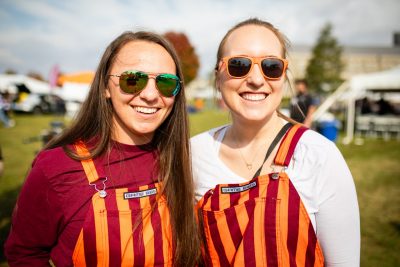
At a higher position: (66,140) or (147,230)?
(66,140)

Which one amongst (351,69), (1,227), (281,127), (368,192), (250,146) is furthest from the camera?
(351,69)

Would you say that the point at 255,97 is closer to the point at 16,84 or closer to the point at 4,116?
the point at 4,116

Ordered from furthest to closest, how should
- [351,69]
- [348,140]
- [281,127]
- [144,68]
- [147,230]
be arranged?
[351,69] → [348,140] → [281,127] → [144,68] → [147,230]

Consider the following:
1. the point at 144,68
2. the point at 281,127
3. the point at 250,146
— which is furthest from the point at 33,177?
the point at 281,127

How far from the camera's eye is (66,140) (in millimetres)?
1600

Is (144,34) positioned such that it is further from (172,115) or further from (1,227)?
(1,227)

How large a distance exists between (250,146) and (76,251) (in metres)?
1.20

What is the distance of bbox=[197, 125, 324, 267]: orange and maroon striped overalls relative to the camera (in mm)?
1374

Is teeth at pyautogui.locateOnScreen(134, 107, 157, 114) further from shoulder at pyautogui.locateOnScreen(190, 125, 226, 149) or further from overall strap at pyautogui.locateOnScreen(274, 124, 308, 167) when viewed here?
overall strap at pyautogui.locateOnScreen(274, 124, 308, 167)

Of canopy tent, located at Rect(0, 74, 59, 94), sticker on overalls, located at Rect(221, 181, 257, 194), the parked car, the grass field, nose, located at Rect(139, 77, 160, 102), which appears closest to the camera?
sticker on overalls, located at Rect(221, 181, 257, 194)

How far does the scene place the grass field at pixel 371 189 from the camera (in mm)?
3733

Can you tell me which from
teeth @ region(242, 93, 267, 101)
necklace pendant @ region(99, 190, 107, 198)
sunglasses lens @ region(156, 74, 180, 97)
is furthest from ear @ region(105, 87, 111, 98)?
teeth @ region(242, 93, 267, 101)

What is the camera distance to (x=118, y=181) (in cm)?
150

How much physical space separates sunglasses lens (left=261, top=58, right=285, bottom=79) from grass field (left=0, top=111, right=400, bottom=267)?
3166 mm
